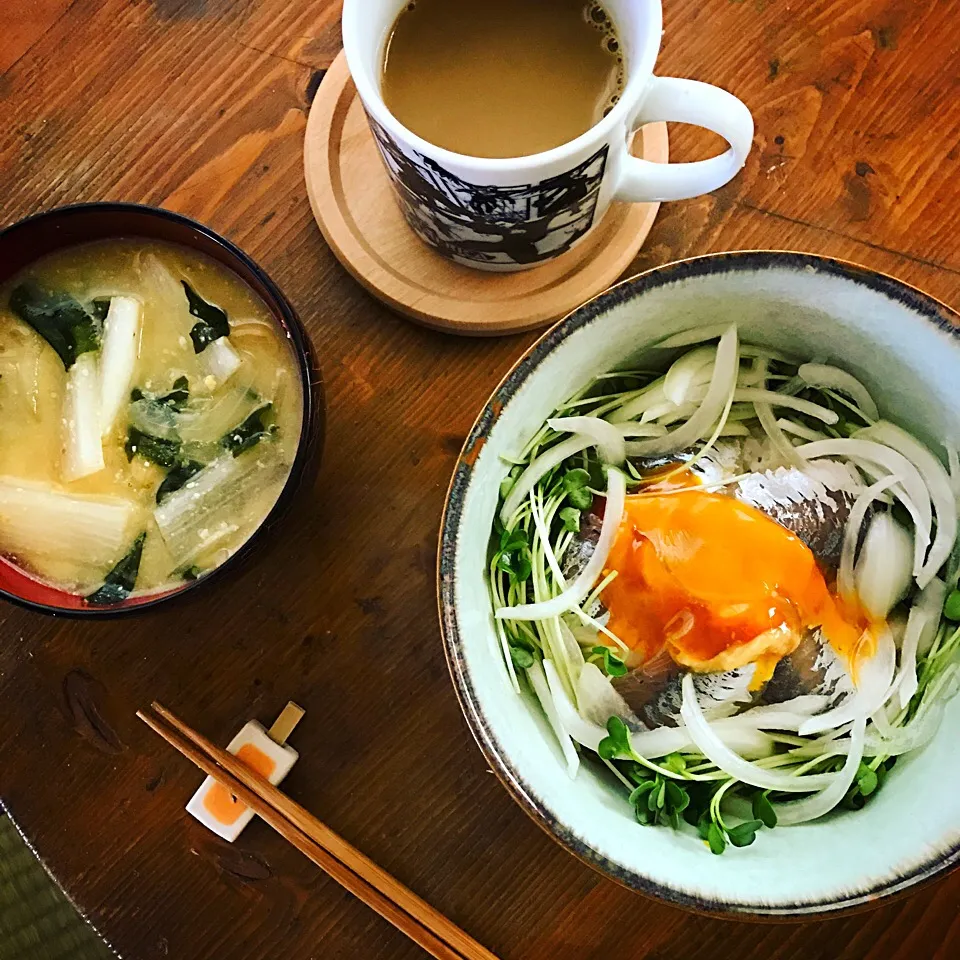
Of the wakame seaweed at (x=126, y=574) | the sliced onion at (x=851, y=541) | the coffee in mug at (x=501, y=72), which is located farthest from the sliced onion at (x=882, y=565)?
the wakame seaweed at (x=126, y=574)

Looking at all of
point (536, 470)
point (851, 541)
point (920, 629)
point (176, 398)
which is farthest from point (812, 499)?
point (176, 398)

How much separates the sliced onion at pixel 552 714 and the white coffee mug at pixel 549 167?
0.41 m

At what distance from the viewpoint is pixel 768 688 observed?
0.86 m

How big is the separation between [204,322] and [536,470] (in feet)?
1.16

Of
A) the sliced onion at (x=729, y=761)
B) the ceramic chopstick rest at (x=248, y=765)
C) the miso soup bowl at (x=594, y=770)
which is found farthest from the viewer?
the ceramic chopstick rest at (x=248, y=765)

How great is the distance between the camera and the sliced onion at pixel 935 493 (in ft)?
2.81

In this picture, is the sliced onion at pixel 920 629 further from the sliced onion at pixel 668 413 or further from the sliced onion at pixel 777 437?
the sliced onion at pixel 668 413

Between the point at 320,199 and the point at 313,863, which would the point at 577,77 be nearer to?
the point at 320,199

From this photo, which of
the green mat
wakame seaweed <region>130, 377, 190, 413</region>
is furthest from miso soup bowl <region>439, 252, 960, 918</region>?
the green mat

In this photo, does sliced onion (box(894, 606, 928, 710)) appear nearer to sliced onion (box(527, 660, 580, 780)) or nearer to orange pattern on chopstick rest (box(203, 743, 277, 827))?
sliced onion (box(527, 660, 580, 780))

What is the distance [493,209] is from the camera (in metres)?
0.81

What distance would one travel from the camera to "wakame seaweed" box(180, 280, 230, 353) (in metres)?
0.90

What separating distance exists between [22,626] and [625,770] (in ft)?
2.16

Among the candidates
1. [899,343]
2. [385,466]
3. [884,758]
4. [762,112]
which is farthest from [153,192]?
[884,758]
